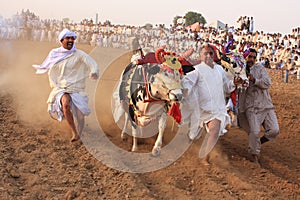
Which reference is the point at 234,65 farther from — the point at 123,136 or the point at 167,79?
the point at 123,136

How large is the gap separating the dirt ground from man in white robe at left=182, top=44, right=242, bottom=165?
1.64 ft

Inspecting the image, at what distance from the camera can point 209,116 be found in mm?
7262

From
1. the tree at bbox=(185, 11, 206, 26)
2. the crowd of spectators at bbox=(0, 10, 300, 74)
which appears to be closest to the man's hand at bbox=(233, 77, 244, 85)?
the crowd of spectators at bbox=(0, 10, 300, 74)

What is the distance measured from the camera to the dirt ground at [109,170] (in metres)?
5.81

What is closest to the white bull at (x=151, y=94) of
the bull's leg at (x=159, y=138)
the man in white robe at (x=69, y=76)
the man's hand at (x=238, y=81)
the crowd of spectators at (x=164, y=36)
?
the bull's leg at (x=159, y=138)

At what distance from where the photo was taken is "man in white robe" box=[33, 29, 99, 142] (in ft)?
24.8

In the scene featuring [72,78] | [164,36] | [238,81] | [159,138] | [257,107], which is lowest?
[159,138]

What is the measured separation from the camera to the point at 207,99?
7320 mm

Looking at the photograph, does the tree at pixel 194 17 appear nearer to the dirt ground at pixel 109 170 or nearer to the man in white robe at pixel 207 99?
the dirt ground at pixel 109 170

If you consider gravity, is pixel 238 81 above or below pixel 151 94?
above

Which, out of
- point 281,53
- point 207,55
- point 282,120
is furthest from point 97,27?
point 207,55

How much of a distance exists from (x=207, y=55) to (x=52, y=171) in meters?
3.09

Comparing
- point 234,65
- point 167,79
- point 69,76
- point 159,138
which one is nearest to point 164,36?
point 234,65

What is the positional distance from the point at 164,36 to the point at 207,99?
63.2 feet
